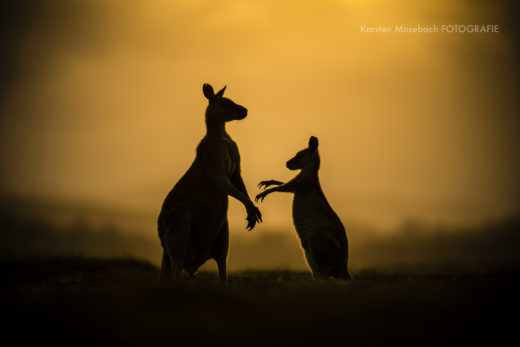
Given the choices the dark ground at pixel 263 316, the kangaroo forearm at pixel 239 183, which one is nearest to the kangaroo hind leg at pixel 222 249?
the kangaroo forearm at pixel 239 183

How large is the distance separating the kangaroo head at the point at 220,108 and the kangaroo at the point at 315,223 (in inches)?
96.5

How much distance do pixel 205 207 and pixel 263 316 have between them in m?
4.29

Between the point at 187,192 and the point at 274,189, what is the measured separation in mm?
3543

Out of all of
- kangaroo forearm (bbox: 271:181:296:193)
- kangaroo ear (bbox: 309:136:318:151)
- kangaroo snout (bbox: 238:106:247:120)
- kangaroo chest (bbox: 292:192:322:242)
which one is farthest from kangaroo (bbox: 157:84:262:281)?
kangaroo ear (bbox: 309:136:318:151)

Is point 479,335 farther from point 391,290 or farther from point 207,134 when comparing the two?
point 207,134

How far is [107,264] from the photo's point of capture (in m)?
14.1

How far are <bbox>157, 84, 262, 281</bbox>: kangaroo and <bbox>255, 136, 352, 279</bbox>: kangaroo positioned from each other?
1.66 meters

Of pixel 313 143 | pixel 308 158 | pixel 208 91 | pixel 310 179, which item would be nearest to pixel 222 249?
pixel 208 91

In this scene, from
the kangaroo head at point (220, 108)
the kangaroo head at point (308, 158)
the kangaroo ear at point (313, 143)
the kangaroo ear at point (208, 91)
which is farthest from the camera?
the kangaroo ear at point (313, 143)

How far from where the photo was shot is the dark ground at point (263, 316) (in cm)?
479

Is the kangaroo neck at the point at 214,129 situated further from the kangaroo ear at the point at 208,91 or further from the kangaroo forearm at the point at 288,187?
the kangaroo forearm at the point at 288,187

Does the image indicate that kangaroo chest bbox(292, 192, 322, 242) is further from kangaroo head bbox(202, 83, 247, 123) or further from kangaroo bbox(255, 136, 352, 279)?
kangaroo head bbox(202, 83, 247, 123)

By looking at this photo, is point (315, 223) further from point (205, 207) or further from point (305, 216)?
point (205, 207)

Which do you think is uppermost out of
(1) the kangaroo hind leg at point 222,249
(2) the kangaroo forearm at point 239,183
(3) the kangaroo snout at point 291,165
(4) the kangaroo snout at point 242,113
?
(4) the kangaroo snout at point 242,113
